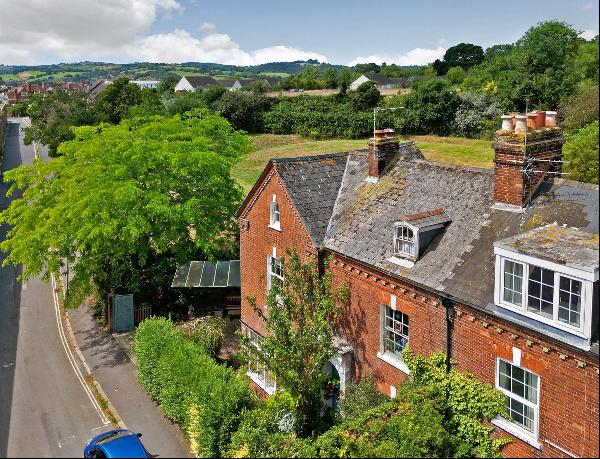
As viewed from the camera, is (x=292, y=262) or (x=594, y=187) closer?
(x=594, y=187)

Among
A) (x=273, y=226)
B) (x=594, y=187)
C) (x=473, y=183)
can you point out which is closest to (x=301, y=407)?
(x=273, y=226)

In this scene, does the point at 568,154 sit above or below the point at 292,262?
above

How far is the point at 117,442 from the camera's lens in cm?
1370

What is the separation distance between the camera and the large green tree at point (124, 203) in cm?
2453

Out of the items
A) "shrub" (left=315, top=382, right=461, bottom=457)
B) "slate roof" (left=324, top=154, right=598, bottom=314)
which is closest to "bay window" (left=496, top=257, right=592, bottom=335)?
"slate roof" (left=324, top=154, right=598, bottom=314)

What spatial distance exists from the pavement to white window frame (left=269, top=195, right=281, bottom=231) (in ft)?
26.5

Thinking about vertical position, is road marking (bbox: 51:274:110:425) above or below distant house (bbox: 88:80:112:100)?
below

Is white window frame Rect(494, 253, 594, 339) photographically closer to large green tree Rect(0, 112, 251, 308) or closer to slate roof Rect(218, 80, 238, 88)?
large green tree Rect(0, 112, 251, 308)

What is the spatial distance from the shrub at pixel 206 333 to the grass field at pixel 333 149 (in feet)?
83.7

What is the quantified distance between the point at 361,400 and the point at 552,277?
7.30 metres

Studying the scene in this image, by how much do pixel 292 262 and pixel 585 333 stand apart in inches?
387

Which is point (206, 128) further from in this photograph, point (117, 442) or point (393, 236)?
point (117, 442)

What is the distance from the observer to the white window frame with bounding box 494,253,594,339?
1143 cm

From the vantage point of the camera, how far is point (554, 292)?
477 inches
